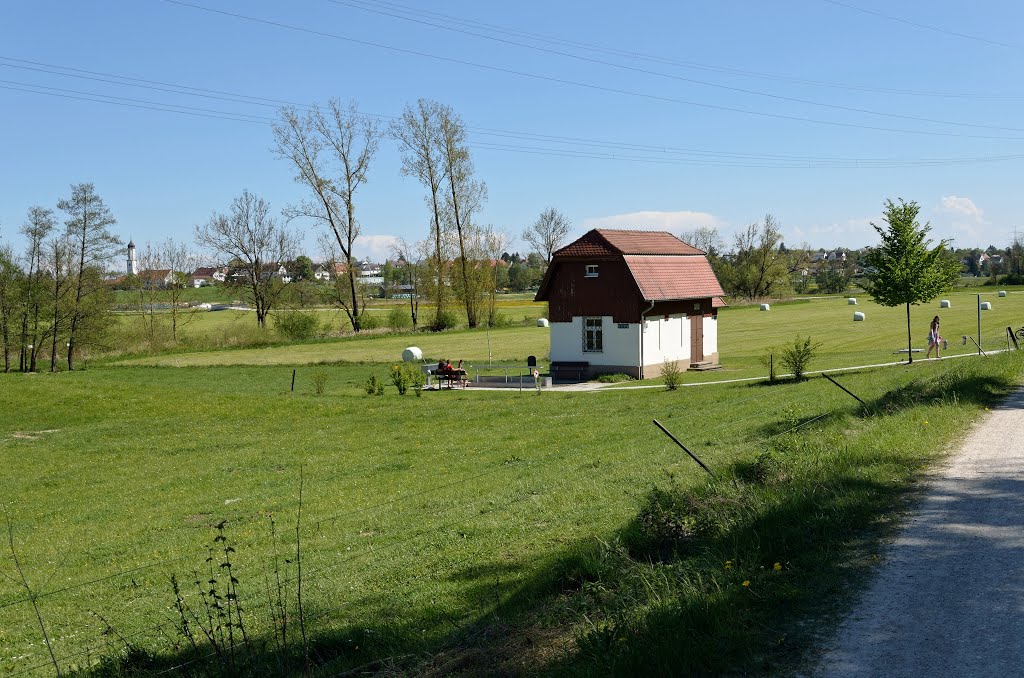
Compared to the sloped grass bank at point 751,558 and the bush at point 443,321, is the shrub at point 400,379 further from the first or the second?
the bush at point 443,321

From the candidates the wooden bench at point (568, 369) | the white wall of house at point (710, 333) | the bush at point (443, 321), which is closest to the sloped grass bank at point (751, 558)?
the wooden bench at point (568, 369)

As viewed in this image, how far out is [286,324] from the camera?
246 ft

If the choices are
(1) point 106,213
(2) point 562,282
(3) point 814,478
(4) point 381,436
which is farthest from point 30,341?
(3) point 814,478

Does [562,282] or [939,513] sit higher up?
[562,282]

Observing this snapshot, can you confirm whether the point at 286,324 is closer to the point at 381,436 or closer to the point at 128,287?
the point at 128,287

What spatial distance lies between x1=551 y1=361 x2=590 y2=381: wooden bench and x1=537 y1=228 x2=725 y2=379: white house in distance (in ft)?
0.17

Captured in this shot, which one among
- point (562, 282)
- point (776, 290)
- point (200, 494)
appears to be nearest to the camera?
point (200, 494)

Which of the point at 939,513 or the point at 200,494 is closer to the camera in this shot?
the point at 939,513

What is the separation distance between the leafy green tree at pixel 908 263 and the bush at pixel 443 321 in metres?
47.7

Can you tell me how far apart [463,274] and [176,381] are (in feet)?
123

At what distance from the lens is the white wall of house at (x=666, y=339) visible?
4278cm

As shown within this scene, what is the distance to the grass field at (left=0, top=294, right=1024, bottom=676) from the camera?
743cm

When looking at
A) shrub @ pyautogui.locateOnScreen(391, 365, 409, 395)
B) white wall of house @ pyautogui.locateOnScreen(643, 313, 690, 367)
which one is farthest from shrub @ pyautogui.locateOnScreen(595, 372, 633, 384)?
shrub @ pyautogui.locateOnScreen(391, 365, 409, 395)

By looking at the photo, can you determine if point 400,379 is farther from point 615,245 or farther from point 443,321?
point 443,321
